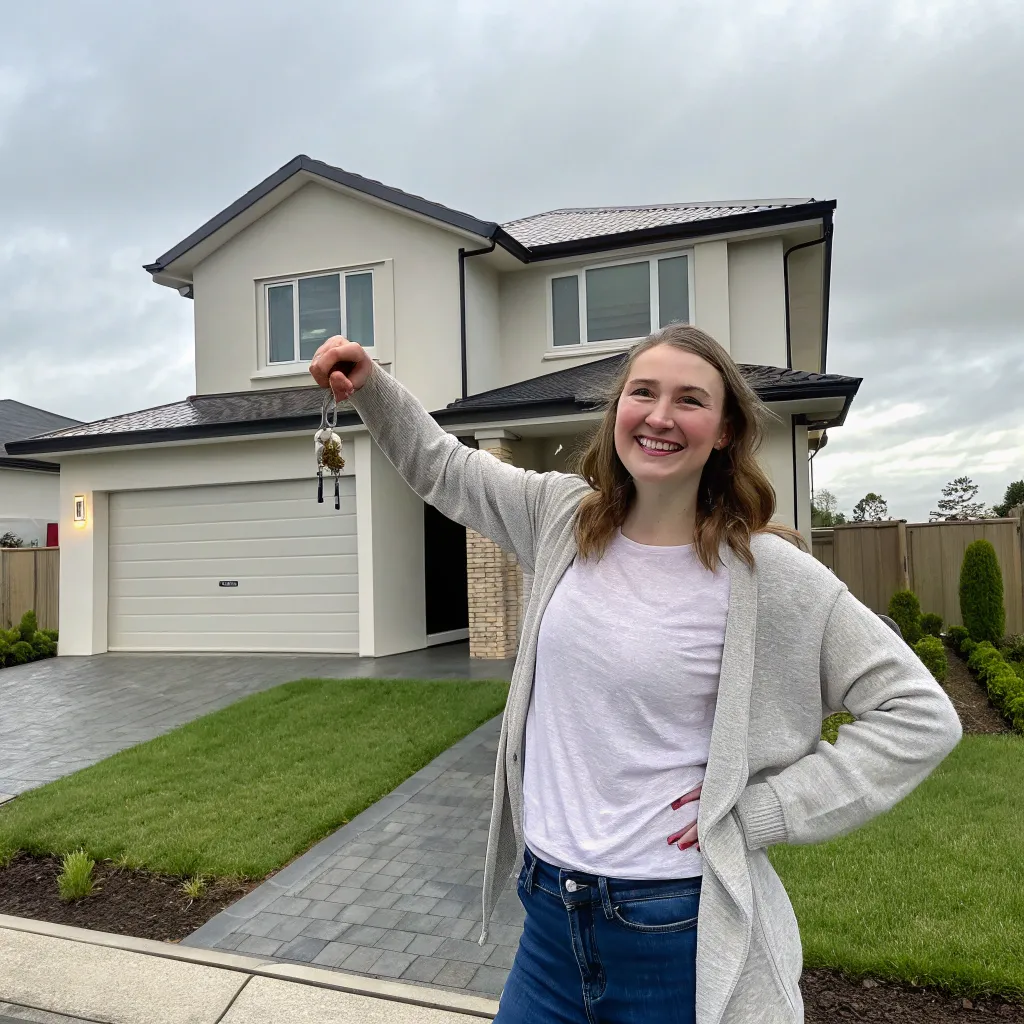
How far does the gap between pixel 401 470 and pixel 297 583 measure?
9724 millimetres

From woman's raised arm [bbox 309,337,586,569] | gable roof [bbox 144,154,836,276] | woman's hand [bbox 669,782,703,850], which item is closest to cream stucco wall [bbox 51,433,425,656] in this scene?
gable roof [bbox 144,154,836,276]

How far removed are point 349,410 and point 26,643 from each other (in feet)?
Result: 19.9

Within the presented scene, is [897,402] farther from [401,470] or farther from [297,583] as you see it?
[401,470]

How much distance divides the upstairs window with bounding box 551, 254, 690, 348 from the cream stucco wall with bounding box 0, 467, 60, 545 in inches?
563

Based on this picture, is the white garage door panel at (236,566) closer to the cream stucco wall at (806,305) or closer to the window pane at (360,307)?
the window pane at (360,307)

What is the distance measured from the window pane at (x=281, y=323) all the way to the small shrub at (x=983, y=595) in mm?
10145

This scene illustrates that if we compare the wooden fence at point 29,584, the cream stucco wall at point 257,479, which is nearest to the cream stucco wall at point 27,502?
the wooden fence at point 29,584

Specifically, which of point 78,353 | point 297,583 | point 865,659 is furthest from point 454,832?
point 78,353

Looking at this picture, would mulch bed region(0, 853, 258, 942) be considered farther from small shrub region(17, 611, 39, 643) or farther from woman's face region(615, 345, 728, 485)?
small shrub region(17, 611, 39, 643)

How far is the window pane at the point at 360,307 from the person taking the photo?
12070mm

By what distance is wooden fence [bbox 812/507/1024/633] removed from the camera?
10938mm

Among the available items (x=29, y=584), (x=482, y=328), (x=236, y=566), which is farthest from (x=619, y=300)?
(x=29, y=584)

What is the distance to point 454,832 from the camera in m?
4.79

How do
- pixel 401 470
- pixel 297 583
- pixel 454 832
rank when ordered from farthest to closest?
pixel 297 583, pixel 454 832, pixel 401 470
